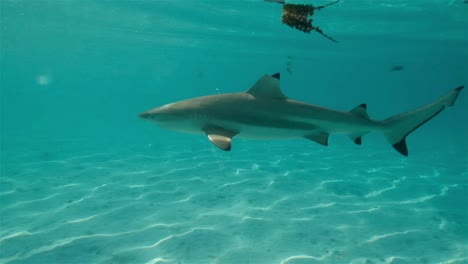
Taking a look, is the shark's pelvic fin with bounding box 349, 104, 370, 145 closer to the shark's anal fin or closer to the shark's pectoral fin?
the shark's pectoral fin

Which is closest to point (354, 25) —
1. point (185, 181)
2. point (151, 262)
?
point (185, 181)

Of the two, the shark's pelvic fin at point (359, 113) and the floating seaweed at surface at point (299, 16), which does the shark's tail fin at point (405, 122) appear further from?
the floating seaweed at surface at point (299, 16)

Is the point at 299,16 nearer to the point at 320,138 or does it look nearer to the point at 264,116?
the point at 264,116

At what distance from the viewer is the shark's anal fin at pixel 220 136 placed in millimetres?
4891

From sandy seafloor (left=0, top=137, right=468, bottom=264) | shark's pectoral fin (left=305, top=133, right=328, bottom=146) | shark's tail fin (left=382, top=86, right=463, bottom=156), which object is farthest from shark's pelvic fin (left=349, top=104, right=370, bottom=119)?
sandy seafloor (left=0, top=137, right=468, bottom=264)

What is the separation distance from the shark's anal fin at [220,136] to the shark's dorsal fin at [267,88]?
0.88 metres

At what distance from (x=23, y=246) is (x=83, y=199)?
3072 millimetres

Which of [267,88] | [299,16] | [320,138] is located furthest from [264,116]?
[299,16]

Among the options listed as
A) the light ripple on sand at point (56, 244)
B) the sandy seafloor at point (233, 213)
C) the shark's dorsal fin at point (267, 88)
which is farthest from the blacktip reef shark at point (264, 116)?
the light ripple on sand at point (56, 244)

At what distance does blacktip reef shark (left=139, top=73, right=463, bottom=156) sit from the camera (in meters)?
5.62

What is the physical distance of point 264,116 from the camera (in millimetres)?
5766

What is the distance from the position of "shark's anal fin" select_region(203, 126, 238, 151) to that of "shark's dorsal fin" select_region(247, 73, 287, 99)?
0.88m

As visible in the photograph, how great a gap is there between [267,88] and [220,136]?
1.36 m

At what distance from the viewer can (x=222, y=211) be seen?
8.21 m
